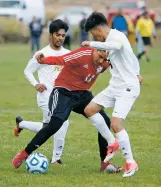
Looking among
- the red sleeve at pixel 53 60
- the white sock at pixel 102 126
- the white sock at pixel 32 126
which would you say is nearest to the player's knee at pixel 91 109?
the white sock at pixel 102 126

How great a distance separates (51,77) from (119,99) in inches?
67.0

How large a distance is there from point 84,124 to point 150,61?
1942cm

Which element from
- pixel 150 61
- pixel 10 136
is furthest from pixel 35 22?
pixel 10 136

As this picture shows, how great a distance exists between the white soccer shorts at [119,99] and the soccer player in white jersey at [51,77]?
43.8 inches

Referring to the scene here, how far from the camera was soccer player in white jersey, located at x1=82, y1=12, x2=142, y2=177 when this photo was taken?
10.1 meters

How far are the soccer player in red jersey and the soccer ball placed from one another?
0.10m

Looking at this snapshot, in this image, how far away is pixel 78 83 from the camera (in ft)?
35.1

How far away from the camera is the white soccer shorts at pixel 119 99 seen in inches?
402

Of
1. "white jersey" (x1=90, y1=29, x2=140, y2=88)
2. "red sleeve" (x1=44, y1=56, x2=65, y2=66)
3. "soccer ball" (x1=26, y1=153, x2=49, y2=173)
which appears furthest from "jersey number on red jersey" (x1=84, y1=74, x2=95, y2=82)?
"soccer ball" (x1=26, y1=153, x2=49, y2=173)

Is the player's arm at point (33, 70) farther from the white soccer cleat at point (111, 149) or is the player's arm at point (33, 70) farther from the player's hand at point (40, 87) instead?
the white soccer cleat at point (111, 149)

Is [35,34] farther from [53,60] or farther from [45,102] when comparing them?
[53,60]

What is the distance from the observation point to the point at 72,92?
35.1ft

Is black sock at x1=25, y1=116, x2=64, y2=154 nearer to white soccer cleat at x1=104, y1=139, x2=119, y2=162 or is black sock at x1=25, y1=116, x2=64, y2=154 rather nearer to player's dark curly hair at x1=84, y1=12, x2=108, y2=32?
white soccer cleat at x1=104, y1=139, x2=119, y2=162

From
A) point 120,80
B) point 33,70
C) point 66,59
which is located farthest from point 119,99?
point 33,70
